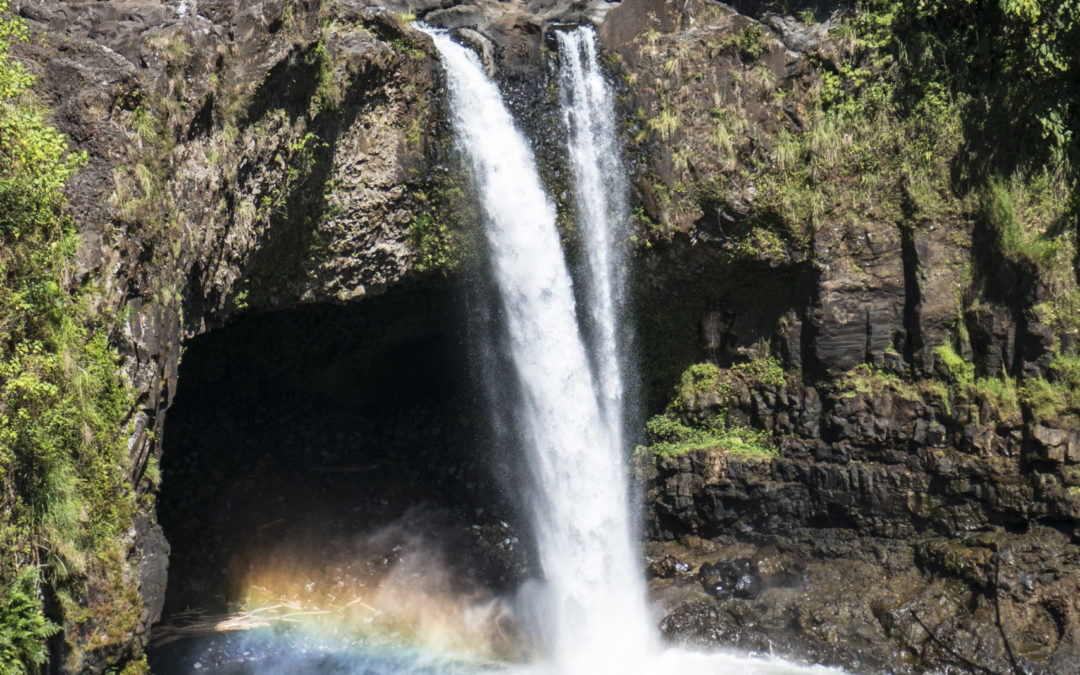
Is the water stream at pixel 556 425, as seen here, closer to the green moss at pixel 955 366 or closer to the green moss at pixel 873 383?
the green moss at pixel 873 383

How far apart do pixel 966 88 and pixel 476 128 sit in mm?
6797

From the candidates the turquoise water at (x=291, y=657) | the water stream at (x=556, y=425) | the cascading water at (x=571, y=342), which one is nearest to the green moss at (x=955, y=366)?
the water stream at (x=556, y=425)

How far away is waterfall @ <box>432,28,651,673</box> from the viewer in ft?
39.6

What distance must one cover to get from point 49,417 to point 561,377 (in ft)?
24.0

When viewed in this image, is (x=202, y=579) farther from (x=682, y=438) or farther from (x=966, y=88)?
(x=966, y=88)

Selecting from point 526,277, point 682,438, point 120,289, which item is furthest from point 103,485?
point 682,438

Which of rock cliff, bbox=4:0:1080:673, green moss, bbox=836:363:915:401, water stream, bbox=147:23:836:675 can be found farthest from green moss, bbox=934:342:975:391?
water stream, bbox=147:23:836:675

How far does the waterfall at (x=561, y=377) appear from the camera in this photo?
12.1 meters

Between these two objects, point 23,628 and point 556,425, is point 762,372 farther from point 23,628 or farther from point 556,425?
point 23,628

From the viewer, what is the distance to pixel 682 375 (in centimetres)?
1359

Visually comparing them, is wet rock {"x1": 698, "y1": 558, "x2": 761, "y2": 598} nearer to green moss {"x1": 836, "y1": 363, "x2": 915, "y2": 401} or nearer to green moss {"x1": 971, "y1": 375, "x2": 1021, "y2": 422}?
green moss {"x1": 836, "y1": 363, "x2": 915, "y2": 401}

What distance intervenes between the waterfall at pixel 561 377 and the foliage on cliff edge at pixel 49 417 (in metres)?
5.84

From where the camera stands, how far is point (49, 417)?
677 cm

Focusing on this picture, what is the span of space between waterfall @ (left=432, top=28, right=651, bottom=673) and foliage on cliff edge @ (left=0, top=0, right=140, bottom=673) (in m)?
5.84
